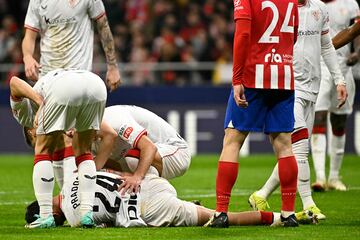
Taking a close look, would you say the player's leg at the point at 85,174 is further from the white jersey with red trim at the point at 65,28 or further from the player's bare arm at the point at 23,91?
the white jersey with red trim at the point at 65,28

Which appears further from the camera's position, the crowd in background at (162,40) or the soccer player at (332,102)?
the crowd in background at (162,40)

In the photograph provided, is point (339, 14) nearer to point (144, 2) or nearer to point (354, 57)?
point (354, 57)

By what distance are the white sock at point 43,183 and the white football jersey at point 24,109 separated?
580 mm

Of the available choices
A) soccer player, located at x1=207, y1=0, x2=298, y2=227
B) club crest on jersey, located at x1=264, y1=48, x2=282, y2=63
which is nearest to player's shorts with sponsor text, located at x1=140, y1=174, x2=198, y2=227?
soccer player, located at x1=207, y1=0, x2=298, y2=227

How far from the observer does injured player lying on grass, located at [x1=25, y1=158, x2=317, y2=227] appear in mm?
8672

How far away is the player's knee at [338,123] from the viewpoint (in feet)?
43.1

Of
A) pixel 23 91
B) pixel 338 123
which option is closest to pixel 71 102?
pixel 23 91

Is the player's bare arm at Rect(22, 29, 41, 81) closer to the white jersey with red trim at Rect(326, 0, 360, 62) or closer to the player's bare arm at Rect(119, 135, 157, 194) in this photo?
the player's bare arm at Rect(119, 135, 157, 194)

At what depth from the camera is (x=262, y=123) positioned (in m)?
8.36

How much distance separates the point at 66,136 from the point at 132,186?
1.01 m

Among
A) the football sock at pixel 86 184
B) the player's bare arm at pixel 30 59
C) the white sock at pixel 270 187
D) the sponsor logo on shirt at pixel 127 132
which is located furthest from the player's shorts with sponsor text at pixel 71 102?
the white sock at pixel 270 187

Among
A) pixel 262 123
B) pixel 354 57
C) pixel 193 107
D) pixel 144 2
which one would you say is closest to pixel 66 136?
pixel 262 123

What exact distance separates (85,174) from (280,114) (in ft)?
5.76

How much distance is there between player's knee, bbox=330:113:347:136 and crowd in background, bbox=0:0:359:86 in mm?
7807
